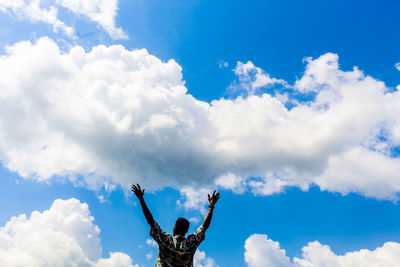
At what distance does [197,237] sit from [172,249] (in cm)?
77

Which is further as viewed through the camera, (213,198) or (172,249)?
(213,198)

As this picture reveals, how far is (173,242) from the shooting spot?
8125 mm

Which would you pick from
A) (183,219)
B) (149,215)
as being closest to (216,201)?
(183,219)

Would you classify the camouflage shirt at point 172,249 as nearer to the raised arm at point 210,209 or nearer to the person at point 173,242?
the person at point 173,242

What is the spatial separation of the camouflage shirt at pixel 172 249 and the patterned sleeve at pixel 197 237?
2cm

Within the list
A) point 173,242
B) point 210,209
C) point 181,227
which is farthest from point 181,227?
point 210,209

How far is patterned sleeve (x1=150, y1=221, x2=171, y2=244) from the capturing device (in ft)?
26.6

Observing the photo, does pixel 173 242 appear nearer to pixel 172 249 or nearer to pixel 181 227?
pixel 172 249

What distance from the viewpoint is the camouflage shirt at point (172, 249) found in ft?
26.5

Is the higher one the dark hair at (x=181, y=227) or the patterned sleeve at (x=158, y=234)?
the dark hair at (x=181, y=227)

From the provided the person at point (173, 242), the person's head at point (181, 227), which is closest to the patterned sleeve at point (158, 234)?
the person at point (173, 242)

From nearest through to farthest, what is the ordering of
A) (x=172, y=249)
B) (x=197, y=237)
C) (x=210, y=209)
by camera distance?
(x=172, y=249)
(x=197, y=237)
(x=210, y=209)

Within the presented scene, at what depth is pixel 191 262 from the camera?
8.34 metres

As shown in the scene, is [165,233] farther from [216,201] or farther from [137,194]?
[216,201]
